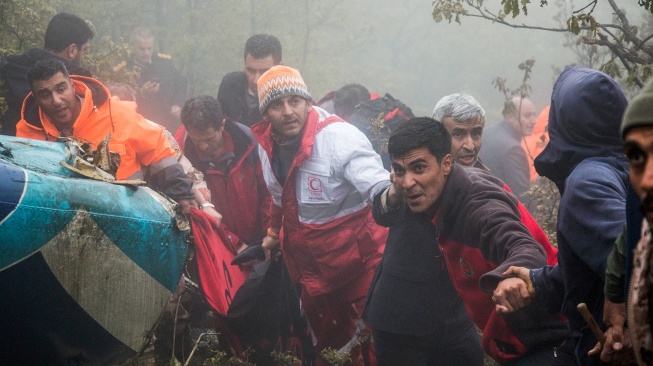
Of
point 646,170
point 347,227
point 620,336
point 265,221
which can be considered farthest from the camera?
point 265,221

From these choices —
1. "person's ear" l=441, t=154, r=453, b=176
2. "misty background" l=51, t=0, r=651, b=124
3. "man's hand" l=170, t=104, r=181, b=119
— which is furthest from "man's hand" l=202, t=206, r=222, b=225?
"misty background" l=51, t=0, r=651, b=124

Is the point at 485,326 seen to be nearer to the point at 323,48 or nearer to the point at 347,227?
the point at 347,227

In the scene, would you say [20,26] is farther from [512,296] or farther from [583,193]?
[583,193]

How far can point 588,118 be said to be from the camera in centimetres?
258

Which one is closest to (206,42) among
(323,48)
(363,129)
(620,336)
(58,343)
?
(323,48)

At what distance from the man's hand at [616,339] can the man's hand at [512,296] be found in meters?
0.62

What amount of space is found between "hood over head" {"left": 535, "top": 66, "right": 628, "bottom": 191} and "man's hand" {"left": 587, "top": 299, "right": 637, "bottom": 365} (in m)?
0.74

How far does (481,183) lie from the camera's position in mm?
3484

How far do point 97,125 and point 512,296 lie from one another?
11.1 ft

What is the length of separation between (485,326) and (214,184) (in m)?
3.13

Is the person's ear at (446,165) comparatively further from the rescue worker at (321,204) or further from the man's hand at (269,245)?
the man's hand at (269,245)

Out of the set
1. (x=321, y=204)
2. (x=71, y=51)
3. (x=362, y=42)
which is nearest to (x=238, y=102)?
(x=71, y=51)

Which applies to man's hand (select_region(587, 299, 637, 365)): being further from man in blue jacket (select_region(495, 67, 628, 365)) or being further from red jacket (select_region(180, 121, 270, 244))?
red jacket (select_region(180, 121, 270, 244))

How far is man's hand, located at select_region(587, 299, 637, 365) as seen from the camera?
195 cm
